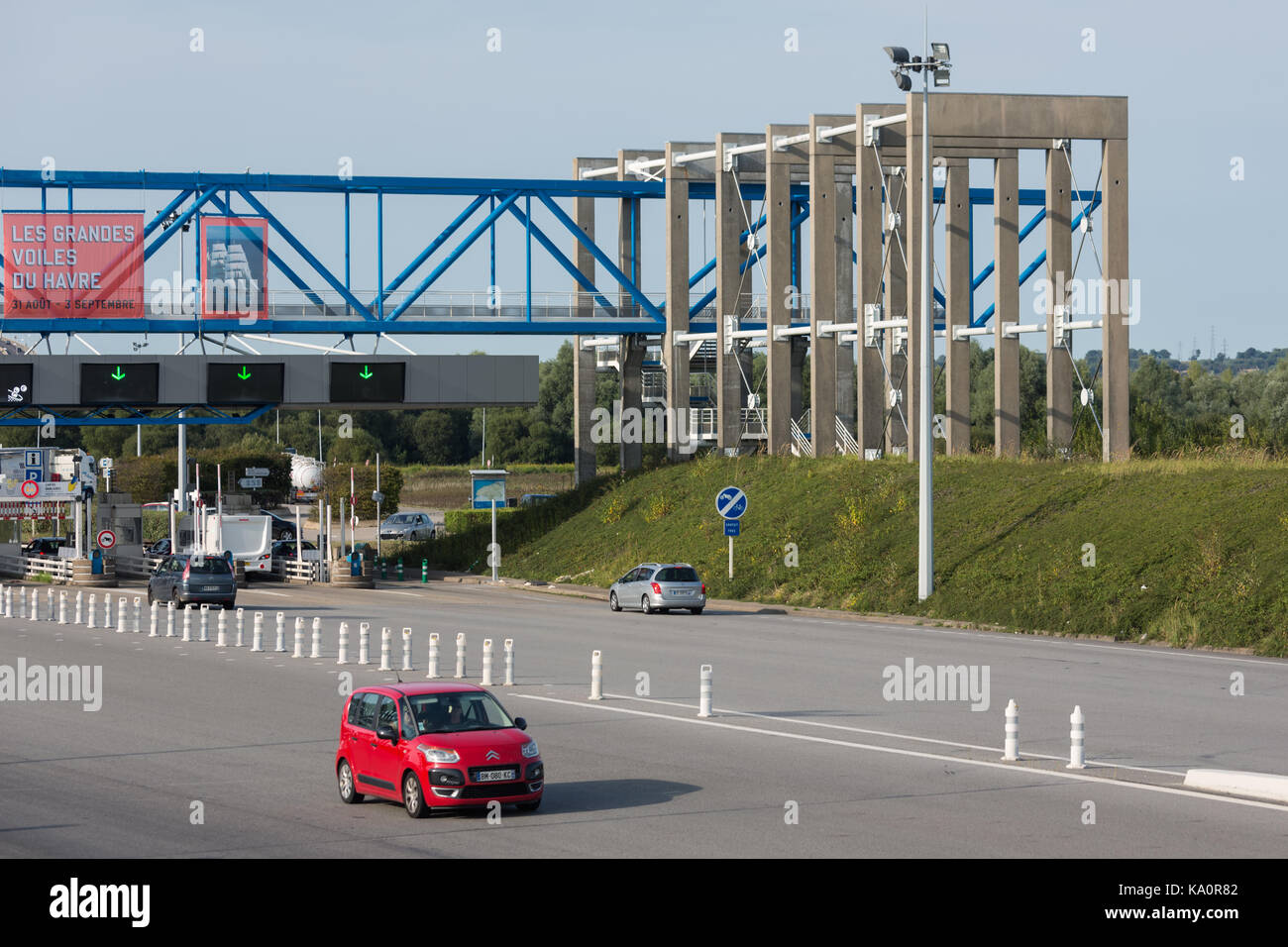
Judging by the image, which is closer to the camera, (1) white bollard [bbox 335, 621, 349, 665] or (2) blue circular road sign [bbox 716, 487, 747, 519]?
(1) white bollard [bbox 335, 621, 349, 665]

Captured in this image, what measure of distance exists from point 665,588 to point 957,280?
15.9 meters

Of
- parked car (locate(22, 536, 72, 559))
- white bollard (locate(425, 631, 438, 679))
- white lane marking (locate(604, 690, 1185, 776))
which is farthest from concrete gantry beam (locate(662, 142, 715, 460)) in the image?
white lane marking (locate(604, 690, 1185, 776))

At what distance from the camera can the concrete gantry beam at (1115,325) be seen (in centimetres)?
4850

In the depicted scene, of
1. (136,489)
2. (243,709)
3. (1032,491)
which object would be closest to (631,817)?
(243,709)

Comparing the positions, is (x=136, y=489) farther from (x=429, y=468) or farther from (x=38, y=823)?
(x=38, y=823)

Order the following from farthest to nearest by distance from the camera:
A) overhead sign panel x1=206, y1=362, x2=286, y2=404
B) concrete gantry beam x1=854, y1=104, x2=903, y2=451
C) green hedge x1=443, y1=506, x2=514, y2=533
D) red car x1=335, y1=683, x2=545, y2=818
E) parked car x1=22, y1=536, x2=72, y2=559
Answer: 1. green hedge x1=443, y1=506, x2=514, y2=533
2. parked car x1=22, y1=536, x2=72, y2=559
3. overhead sign panel x1=206, y1=362, x2=286, y2=404
4. concrete gantry beam x1=854, y1=104, x2=903, y2=451
5. red car x1=335, y1=683, x2=545, y2=818

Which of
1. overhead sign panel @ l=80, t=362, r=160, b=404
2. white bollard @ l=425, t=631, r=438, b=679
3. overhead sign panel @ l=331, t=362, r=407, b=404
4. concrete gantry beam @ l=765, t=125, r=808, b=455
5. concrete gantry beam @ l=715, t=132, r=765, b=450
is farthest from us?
concrete gantry beam @ l=715, t=132, r=765, b=450

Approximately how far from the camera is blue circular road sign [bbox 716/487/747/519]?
4594cm

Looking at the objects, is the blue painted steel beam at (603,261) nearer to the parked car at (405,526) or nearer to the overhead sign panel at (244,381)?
the overhead sign panel at (244,381)

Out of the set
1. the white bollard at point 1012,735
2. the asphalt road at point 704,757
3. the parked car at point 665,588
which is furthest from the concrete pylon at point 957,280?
the white bollard at point 1012,735

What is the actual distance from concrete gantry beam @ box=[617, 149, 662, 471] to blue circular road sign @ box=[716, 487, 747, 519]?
59.6ft

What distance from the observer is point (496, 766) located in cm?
1474

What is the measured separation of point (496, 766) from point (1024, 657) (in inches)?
669

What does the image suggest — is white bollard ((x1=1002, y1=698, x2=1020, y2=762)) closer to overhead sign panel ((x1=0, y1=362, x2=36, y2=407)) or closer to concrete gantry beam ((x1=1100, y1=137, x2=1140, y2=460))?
concrete gantry beam ((x1=1100, y1=137, x2=1140, y2=460))
